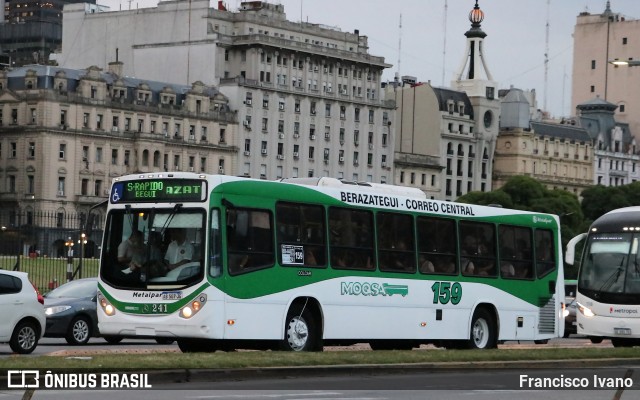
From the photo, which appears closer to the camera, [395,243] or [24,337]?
[24,337]

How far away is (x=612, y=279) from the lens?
139ft

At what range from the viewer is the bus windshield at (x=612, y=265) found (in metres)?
42.1

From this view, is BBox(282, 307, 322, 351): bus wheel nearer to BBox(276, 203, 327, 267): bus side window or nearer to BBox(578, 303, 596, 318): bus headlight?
BBox(276, 203, 327, 267): bus side window

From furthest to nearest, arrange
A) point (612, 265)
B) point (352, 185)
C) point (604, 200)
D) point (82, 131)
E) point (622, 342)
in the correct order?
point (604, 200) → point (82, 131) → point (622, 342) → point (612, 265) → point (352, 185)

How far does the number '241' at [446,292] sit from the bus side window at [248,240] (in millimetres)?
5677

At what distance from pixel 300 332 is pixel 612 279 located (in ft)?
42.4

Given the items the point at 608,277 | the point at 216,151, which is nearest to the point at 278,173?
the point at 216,151

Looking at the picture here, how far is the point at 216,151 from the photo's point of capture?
15975cm

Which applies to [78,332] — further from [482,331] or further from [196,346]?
[482,331]

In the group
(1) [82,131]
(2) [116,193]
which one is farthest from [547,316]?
(1) [82,131]

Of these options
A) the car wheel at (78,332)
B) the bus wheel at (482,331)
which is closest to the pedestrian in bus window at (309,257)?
the bus wheel at (482,331)

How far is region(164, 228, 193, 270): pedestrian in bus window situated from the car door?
4.23m

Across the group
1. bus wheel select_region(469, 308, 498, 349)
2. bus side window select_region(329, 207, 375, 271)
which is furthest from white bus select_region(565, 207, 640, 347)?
bus side window select_region(329, 207, 375, 271)

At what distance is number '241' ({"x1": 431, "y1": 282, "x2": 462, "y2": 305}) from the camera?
3594 centimetres
